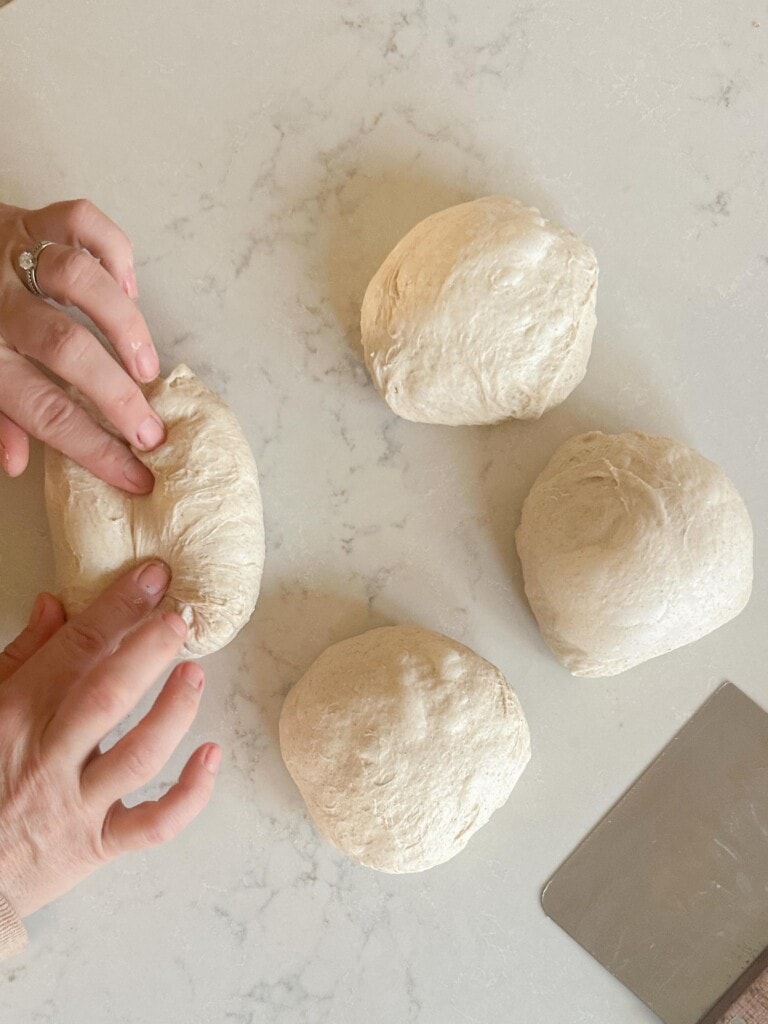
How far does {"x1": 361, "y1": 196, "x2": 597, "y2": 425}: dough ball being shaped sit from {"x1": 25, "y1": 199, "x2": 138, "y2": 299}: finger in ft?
1.01

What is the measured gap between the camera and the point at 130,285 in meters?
0.99

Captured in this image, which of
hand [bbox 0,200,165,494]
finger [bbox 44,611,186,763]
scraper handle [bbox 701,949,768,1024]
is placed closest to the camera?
finger [bbox 44,611,186,763]

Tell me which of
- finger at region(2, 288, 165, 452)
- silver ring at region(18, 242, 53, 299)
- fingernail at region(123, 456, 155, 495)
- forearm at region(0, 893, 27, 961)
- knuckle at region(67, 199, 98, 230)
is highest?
knuckle at region(67, 199, 98, 230)

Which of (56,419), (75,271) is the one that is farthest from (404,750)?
(75,271)

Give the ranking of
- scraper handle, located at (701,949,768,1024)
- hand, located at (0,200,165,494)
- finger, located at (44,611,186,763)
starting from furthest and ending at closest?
1. scraper handle, located at (701,949,768,1024)
2. hand, located at (0,200,165,494)
3. finger, located at (44,611,186,763)

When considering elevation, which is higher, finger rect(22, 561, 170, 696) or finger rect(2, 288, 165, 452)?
finger rect(2, 288, 165, 452)

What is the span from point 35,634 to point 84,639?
113mm

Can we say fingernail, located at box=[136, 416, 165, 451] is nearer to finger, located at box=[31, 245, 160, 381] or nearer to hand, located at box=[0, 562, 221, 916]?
finger, located at box=[31, 245, 160, 381]

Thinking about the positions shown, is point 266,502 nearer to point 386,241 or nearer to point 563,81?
point 386,241

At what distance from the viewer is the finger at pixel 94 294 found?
91cm

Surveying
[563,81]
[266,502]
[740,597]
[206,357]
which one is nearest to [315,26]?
[563,81]

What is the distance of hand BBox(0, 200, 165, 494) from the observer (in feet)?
2.99

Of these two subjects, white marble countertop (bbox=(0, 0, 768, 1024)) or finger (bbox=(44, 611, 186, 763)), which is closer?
finger (bbox=(44, 611, 186, 763))

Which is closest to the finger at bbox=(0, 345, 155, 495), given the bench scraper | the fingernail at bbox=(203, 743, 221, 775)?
the fingernail at bbox=(203, 743, 221, 775)
